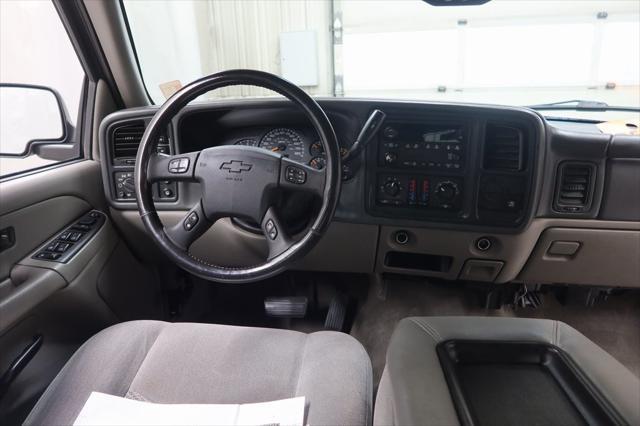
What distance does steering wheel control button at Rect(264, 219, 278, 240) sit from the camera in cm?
108

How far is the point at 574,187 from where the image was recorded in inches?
49.7

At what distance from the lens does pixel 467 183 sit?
1299 millimetres

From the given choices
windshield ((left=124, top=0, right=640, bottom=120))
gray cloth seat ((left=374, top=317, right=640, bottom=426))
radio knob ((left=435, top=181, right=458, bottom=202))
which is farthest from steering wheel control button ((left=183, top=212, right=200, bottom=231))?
windshield ((left=124, top=0, right=640, bottom=120))

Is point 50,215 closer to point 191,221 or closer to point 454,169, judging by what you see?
point 191,221

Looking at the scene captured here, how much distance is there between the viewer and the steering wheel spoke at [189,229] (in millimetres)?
1120

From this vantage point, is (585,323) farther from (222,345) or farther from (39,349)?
(39,349)

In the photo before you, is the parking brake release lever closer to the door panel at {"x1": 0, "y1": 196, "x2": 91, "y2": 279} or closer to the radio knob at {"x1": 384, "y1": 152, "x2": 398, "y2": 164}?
the radio knob at {"x1": 384, "y1": 152, "x2": 398, "y2": 164}

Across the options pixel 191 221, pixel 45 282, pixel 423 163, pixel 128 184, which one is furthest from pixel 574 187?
pixel 45 282

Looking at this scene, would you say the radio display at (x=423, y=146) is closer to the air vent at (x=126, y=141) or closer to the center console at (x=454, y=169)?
the center console at (x=454, y=169)

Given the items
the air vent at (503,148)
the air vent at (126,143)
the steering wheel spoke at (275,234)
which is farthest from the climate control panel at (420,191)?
the air vent at (126,143)

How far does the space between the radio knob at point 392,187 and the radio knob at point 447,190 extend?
13 cm

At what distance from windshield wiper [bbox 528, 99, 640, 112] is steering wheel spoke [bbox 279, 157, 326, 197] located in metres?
1.04

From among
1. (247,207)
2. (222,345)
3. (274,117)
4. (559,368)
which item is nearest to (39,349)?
(222,345)

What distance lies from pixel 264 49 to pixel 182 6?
55 cm
